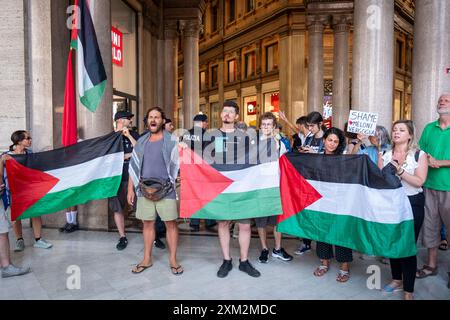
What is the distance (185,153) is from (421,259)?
3903 millimetres

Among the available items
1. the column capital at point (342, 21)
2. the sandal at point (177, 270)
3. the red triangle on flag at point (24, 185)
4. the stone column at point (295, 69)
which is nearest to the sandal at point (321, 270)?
the sandal at point (177, 270)

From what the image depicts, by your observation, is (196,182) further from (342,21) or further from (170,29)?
(342,21)

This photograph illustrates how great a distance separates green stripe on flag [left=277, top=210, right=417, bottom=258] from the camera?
13.1 ft

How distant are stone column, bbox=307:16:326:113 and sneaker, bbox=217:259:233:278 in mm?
13908

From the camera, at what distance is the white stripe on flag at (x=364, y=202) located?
4.09 meters

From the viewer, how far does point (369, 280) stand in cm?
455

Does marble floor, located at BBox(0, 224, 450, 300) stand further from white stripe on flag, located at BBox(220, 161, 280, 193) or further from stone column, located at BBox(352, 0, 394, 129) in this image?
stone column, located at BBox(352, 0, 394, 129)

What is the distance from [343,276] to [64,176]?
4314 mm

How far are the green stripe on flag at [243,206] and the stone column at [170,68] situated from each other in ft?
38.7

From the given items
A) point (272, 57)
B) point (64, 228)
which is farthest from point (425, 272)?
point (272, 57)

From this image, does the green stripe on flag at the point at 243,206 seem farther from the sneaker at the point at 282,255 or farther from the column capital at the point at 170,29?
the column capital at the point at 170,29

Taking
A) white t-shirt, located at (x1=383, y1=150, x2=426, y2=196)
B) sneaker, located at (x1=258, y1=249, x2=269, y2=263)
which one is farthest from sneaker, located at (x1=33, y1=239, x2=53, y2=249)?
white t-shirt, located at (x1=383, y1=150, x2=426, y2=196)

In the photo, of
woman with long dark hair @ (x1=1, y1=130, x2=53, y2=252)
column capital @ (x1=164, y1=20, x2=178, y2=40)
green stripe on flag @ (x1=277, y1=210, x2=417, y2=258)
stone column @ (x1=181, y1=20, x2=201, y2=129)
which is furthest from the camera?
stone column @ (x1=181, y1=20, x2=201, y2=129)
